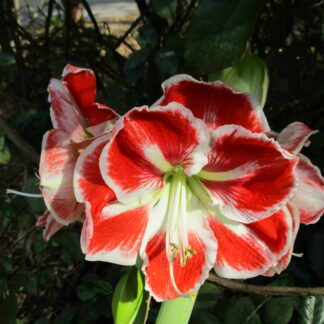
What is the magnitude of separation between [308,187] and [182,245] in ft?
0.49

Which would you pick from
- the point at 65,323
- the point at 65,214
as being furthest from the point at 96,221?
the point at 65,323

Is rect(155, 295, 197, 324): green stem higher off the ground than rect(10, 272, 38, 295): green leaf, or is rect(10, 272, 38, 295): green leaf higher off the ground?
rect(155, 295, 197, 324): green stem

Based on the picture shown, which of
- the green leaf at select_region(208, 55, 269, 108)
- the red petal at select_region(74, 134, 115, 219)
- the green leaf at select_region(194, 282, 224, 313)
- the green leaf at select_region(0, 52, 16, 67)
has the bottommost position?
the green leaf at select_region(194, 282, 224, 313)

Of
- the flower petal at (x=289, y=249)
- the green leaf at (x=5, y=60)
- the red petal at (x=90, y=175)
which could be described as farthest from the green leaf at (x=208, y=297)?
the green leaf at (x=5, y=60)

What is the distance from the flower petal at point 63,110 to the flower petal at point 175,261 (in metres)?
0.13

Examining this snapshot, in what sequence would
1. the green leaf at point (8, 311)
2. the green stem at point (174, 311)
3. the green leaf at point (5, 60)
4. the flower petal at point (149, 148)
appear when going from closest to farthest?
the flower petal at point (149, 148)
the green stem at point (174, 311)
the green leaf at point (8, 311)
the green leaf at point (5, 60)

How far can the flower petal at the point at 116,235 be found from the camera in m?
0.47

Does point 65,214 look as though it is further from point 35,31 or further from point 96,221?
point 35,31

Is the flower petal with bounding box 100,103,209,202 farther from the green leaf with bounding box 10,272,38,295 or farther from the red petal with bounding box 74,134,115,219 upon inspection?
the green leaf with bounding box 10,272,38,295

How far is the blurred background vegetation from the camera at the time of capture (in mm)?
576

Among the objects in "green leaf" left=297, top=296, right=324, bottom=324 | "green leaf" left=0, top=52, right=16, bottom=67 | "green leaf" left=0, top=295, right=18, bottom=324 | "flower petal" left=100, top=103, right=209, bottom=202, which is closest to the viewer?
"flower petal" left=100, top=103, right=209, bottom=202

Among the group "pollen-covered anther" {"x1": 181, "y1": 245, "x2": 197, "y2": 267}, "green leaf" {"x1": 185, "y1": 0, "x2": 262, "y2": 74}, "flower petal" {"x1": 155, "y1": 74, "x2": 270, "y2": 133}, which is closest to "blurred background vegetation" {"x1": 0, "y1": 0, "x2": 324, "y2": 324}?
"green leaf" {"x1": 185, "y1": 0, "x2": 262, "y2": 74}

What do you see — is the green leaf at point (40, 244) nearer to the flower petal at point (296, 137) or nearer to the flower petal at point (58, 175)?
the flower petal at point (58, 175)

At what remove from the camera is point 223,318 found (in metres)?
0.74
